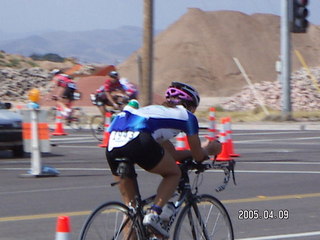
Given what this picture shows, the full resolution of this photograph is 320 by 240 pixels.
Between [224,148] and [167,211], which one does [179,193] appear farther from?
[224,148]

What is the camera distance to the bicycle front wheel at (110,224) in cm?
682

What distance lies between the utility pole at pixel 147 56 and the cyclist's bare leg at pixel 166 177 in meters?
21.9

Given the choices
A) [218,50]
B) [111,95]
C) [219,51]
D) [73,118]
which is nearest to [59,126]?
[73,118]

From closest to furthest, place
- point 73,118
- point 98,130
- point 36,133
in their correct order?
point 36,133 < point 98,130 < point 73,118

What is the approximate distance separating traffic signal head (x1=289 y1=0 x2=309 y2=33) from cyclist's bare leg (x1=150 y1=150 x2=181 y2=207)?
19.2 meters

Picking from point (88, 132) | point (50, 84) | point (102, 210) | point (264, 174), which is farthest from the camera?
point (50, 84)

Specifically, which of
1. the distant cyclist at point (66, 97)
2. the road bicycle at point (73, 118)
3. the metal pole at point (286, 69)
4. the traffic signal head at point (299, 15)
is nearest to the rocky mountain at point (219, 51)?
the metal pole at point (286, 69)

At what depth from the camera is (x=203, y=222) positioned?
753 cm

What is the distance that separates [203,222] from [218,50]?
6418 cm

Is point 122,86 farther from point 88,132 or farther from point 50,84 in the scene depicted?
point 50,84

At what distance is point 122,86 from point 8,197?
11402 millimetres

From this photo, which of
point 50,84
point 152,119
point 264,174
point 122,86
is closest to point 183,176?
point 152,119

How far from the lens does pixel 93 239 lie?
6859mm
